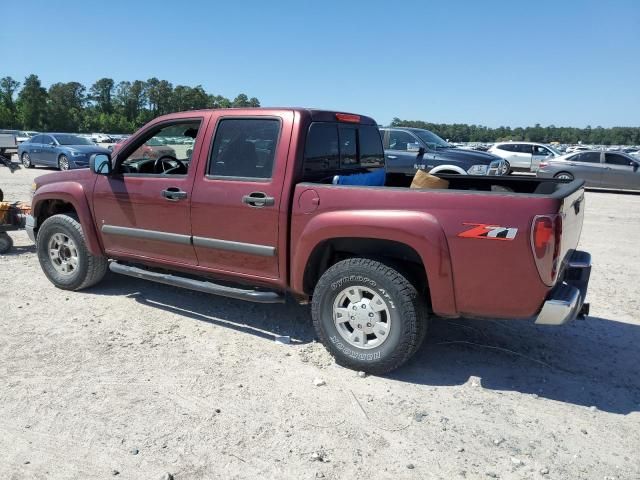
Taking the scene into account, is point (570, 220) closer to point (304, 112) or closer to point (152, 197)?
point (304, 112)

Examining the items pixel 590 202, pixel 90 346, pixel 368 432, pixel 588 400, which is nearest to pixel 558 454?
pixel 588 400

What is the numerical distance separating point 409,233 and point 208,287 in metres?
1.93

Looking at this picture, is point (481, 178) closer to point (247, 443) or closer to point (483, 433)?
point (483, 433)

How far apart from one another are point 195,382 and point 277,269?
3.44 feet

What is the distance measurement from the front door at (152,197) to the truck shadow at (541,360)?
228cm

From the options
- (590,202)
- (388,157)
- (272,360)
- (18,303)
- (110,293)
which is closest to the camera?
(272,360)

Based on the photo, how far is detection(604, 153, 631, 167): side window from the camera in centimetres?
1697

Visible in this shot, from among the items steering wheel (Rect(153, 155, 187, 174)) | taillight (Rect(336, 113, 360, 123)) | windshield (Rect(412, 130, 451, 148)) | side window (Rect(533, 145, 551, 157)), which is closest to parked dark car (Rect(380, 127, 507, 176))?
windshield (Rect(412, 130, 451, 148))

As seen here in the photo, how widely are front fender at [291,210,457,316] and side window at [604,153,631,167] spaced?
652 inches

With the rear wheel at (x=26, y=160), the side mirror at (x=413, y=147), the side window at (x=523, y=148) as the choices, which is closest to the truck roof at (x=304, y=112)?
the side mirror at (x=413, y=147)

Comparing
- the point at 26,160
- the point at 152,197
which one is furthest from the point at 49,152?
the point at 152,197

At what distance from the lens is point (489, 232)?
319 cm

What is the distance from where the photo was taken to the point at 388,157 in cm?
1228

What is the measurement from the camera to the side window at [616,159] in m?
17.0
